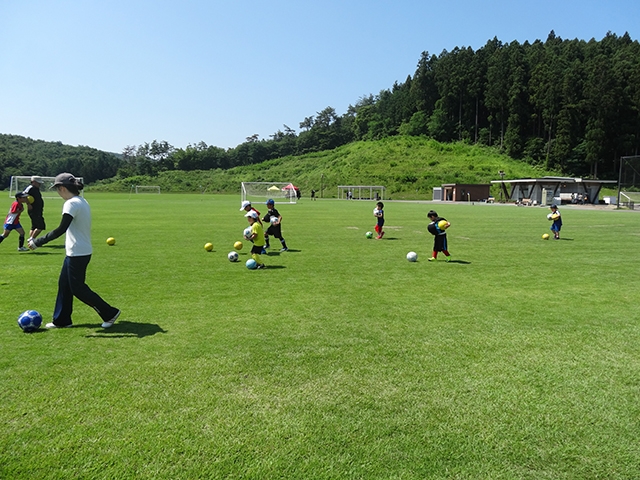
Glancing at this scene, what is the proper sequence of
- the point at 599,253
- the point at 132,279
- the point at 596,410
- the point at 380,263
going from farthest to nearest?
1. the point at 599,253
2. the point at 380,263
3. the point at 132,279
4. the point at 596,410

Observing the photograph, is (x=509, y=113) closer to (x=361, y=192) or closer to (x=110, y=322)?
(x=361, y=192)

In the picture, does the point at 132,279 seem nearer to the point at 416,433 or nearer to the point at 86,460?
the point at 86,460

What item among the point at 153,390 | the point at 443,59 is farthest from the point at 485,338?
the point at 443,59

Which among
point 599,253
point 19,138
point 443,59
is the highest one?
point 443,59

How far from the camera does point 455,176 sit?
8600cm

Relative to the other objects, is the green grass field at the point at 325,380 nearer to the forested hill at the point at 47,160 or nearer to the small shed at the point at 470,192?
the small shed at the point at 470,192

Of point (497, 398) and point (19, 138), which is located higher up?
point (19, 138)

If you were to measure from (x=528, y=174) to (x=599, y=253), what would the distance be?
77396 millimetres

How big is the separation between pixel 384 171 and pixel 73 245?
88.3 m

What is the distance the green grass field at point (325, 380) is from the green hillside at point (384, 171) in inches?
2985

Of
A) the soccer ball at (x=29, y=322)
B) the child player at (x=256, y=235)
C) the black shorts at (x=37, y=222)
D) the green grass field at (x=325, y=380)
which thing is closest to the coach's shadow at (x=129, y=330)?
the green grass field at (x=325, y=380)

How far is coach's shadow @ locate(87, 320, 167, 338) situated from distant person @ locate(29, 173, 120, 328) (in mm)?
160

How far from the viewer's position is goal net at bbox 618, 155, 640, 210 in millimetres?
45625

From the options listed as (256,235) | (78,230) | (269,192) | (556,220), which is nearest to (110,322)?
(78,230)
